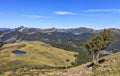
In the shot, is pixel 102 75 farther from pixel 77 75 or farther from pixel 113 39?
pixel 113 39

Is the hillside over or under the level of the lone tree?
under

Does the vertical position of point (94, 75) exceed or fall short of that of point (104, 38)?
it falls short

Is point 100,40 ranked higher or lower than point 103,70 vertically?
higher

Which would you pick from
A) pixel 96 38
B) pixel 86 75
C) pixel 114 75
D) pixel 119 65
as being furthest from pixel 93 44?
pixel 114 75

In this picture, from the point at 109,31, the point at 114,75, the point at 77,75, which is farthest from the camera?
the point at 109,31

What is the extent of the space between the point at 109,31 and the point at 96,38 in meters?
6.29

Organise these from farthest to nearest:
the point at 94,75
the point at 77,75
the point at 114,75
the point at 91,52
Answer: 1. the point at 91,52
2. the point at 77,75
3. the point at 94,75
4. the point at 114,75

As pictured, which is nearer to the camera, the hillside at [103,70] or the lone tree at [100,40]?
the hillside at [103,70]

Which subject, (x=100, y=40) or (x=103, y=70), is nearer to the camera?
(x=103, y=70)

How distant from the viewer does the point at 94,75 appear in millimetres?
69375

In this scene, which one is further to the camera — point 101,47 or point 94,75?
point 101,47

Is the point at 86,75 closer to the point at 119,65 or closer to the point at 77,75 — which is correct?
the point at 77,75

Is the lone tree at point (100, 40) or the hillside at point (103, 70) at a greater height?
the lone tree at point (100, 40)

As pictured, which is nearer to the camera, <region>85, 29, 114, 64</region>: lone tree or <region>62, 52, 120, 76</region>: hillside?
<region>62, 52, 120, 76</region>: hillside
